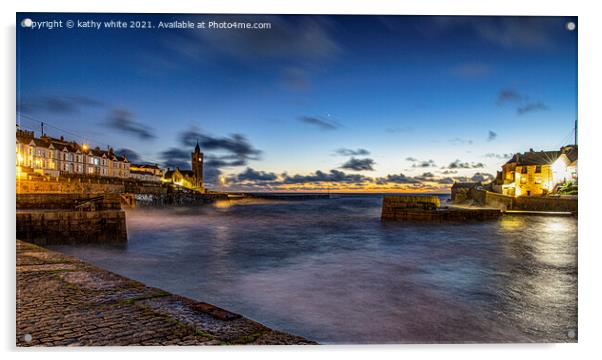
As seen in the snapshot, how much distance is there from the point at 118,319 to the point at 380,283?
493cm

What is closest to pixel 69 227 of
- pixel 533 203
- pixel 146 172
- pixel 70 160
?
pixel 533 203

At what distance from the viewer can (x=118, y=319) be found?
3.65 m

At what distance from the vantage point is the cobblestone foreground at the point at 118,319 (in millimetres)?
3463

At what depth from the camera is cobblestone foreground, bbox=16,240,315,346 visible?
3463mm

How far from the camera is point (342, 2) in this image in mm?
5262

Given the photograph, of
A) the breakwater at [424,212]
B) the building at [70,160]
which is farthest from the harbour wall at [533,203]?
the building at [70,160]

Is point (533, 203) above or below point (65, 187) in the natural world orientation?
below

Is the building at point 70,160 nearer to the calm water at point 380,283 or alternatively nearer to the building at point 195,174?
the calm water at point 380,283

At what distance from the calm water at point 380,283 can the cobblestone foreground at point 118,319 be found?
135 cm

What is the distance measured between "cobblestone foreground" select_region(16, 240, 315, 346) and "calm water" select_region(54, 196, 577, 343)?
1.35 meters

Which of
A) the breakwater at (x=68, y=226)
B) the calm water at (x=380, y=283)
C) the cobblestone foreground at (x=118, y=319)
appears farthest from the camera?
the breakwater at (x=68, y=226)

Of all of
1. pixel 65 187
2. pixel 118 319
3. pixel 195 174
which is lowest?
pixel 118 319

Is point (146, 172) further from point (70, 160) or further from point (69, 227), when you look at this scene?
point (69, 227)

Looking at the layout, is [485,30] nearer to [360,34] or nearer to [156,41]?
[360,34]
